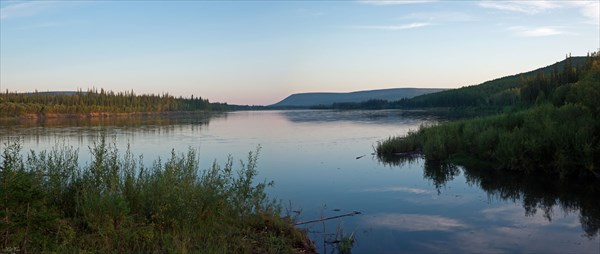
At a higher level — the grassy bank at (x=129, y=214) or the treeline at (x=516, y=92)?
the treeline at (x=516, y=92)

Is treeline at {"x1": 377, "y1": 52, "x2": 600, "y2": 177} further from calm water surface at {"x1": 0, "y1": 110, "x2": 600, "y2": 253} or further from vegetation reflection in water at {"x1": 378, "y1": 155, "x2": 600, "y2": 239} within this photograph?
calm water surface at {"x1": 0, "y1": 110, "x2": 600, "y2": 253}

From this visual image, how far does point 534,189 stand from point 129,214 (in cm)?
1567

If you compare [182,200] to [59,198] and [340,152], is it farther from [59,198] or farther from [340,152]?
[340,152]

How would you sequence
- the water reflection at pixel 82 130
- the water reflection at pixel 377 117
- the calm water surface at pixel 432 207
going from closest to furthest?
the calm water surface at pixel 432 207 → the water reflection at pixel 82 130 → the water reflection at pixel 377 117

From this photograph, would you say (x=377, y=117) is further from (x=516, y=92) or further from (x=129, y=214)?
(x=129, y=214)

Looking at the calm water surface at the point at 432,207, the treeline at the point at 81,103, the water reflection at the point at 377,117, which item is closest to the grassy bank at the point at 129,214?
the calm water surface at the point at 432,207

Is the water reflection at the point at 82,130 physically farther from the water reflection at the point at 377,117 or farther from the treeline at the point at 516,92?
the treeline at the point at 516,92

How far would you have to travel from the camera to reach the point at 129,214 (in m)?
9.18

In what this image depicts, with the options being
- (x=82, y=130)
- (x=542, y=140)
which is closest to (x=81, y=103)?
(x=82, y=130)

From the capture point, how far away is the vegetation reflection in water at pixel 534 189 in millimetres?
14562

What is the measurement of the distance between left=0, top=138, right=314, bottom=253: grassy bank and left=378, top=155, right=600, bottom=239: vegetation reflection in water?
9.21 m

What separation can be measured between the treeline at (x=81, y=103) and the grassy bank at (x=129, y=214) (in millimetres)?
123962

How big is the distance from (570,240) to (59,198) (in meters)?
12.6

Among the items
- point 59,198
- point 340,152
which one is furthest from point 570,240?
point 340,152
